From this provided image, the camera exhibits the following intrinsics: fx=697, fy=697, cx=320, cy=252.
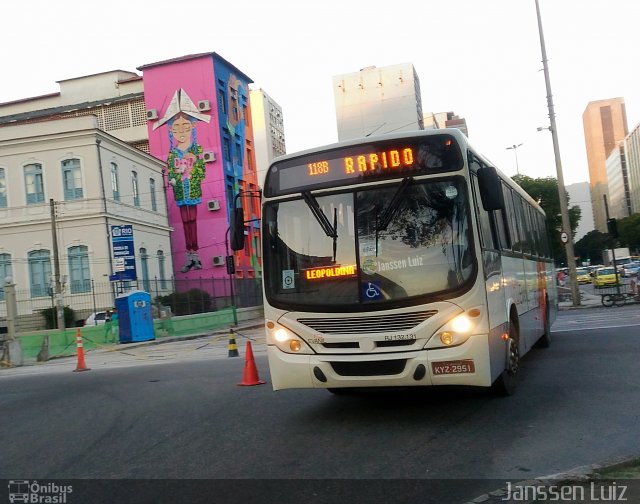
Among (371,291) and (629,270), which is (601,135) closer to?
(629,270)

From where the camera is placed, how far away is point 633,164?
14062 centimetres

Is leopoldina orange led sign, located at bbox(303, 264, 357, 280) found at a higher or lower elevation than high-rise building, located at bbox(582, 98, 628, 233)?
lower

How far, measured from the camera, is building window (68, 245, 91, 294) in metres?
38.6

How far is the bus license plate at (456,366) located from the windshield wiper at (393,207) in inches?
59.7

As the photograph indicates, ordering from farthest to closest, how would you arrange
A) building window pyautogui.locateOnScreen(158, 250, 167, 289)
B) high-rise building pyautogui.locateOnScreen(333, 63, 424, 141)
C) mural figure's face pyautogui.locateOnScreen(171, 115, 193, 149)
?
1. high-rise building pyautogui.locateOnScreen(333, 63, 424, 141)
2. mural figure's face pyautogui.locateOnScreen(171, 115, 193, 149)
3. building window pyautogui.locateOnScreen(158, 250, 167, 289)

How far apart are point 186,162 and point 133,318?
25.5 metres

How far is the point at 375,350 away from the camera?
7086mm

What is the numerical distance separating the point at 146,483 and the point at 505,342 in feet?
14.4

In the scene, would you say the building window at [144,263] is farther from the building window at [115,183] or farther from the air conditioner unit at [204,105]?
the air conditioner unit at [204,105]

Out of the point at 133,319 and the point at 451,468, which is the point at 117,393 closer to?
the point at 451,468

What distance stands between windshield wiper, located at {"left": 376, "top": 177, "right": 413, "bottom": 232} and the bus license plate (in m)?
1.52

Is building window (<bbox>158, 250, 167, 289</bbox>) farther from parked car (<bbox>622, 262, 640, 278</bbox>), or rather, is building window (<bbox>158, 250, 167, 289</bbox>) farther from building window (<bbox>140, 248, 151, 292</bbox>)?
parked car (<bbox>622, 262, 640, 278</bbox>)

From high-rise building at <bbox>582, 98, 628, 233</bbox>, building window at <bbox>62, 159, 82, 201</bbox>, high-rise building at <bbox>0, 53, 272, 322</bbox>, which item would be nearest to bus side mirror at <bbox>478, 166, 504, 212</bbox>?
→ high-rise building at <bbox>0, 53, 272, 322</bbox>

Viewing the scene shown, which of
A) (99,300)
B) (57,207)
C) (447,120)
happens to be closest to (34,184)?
(57,207)
